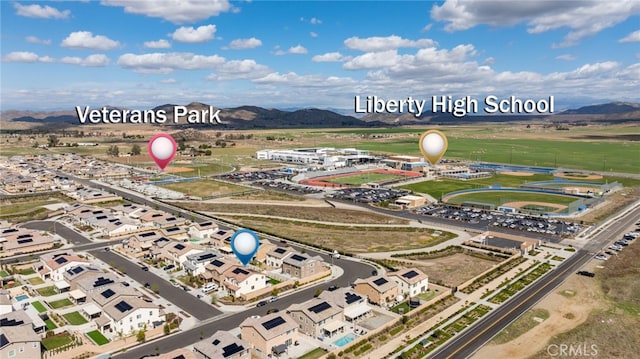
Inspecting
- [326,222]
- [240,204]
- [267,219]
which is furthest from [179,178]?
[326,222]

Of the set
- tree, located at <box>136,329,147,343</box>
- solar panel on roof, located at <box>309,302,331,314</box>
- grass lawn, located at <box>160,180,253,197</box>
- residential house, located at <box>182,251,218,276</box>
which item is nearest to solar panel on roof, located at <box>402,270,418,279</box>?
solar panel on roof, located at <box>309,302,331,314</box>

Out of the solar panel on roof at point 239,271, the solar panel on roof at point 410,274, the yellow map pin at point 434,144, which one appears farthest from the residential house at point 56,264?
the yellow map pin at point 434,144

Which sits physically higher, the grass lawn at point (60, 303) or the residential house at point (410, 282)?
the residential house at point (410, 282)

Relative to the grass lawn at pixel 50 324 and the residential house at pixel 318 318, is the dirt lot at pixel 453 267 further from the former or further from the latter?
the grass lawn at pixel 50 324

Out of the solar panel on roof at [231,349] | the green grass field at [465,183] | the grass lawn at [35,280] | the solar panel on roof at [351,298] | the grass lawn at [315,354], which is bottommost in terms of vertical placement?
the grass lawn at [315,354]

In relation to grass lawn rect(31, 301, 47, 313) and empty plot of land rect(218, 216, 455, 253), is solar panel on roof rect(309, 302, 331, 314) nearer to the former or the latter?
empty plot of land rect(218, 216, 455, 253)

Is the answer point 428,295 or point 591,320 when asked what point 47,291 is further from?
point 591,320
